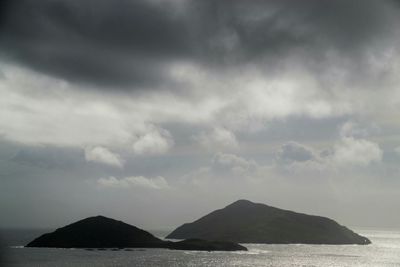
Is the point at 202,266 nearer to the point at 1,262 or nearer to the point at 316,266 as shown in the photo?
the point at 316,266

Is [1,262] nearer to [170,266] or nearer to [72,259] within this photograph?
[72,259]

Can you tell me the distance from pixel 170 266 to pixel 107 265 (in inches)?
953

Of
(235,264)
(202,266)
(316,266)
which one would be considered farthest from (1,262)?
(316,266)

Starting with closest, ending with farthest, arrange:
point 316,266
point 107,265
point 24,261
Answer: point 107,265
point 24,261
point 316,266

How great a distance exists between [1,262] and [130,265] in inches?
2125

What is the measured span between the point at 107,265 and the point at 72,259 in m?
29.8

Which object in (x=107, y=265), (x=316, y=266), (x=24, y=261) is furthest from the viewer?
(x=316, y=266)

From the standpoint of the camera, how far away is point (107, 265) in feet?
565

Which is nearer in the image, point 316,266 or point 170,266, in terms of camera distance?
point 170,266

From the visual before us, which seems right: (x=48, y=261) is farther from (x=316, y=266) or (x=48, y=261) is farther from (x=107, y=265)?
(x=316, y=266)

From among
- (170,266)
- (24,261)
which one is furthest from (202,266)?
(24,261)

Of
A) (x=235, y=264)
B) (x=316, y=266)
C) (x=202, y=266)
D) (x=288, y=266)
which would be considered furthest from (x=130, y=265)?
(x=316, y=266)

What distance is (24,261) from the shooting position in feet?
609

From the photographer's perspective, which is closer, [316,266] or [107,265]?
[107,265]
